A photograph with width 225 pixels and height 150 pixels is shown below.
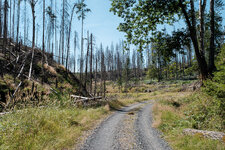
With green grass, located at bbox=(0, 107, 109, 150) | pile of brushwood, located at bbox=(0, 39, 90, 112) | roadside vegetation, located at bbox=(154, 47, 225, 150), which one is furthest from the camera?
pile of brushwood, located at bbox=(0, 39, 90, 112)

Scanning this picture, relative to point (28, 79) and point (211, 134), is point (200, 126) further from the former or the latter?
point (28, 79)

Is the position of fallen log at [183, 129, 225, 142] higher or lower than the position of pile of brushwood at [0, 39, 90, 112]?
lower

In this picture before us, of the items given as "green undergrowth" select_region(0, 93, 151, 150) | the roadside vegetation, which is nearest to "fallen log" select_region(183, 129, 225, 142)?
the roadside vegetation

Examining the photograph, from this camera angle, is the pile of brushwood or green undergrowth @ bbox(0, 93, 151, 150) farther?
the pile of brushwood

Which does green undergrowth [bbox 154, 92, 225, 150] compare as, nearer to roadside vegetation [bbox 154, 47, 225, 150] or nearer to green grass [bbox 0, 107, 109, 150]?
roadside vegetation [bbox 154, 47, 225, 150]

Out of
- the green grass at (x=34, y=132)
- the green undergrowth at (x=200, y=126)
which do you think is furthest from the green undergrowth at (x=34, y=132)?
the green undergrowth at (x=200, y=126)

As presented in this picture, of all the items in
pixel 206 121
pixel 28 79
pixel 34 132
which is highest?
pixel 28 79

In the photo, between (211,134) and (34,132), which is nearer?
(211,134)

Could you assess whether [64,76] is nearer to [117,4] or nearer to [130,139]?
[117,4]

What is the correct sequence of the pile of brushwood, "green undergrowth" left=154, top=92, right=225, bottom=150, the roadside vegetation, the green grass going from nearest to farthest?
the green grass → "green undergrowth" left=154, top=92, right=225, bottom=150 → the roadside vegetation → the pile of brushwood

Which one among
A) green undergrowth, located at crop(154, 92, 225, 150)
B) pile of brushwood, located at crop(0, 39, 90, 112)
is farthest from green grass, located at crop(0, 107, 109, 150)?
green undergrowth, located at crop(154, 92, 225, 150)

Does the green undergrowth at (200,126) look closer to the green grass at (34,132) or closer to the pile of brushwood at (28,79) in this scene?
the green grass at (34,132)

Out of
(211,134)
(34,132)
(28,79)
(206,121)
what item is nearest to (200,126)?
(206,121)

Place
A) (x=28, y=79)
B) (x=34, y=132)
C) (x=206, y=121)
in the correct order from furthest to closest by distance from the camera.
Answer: (x=28, y=79) → (x=206, y=121) → (x=34, y=132)
